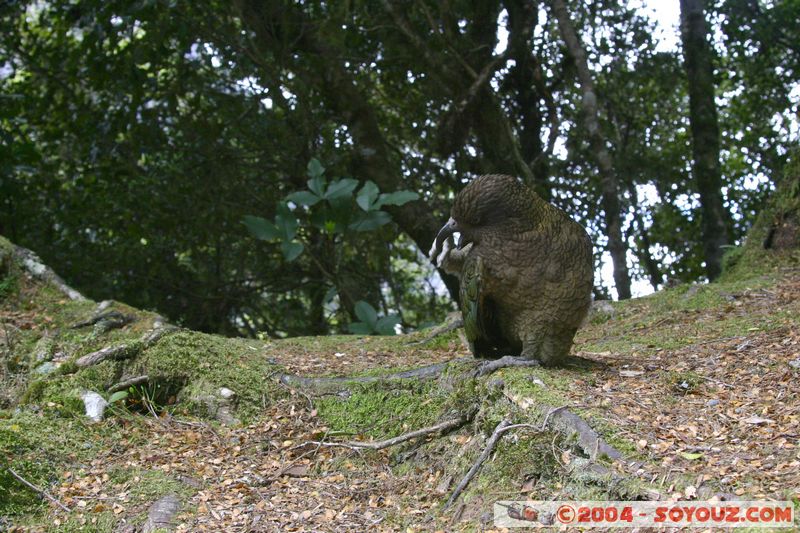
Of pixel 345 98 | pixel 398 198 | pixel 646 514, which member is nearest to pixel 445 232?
pixel 646 514

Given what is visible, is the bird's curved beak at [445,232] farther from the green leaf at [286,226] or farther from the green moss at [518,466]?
the green leaf at [286,226]

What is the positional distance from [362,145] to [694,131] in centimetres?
389

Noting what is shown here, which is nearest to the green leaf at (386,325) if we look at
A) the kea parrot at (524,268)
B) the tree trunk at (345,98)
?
the tree trunk at (345,98)

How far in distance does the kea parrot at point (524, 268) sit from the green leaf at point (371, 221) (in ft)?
11.3

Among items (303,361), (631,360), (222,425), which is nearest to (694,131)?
(631,360)

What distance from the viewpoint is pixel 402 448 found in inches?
154

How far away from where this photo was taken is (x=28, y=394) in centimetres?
436

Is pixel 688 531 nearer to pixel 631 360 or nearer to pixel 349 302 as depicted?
pixel 631 360

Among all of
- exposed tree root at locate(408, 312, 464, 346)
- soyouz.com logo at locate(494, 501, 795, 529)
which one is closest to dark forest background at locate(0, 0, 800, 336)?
exposed tree root at locate(408, 312, 464, 346)

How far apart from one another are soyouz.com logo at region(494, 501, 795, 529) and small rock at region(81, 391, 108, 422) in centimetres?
Answer: 229

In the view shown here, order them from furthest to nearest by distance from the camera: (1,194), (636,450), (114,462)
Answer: (1,194) < (114,462) < (636,450)

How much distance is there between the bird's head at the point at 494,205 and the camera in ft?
13.7

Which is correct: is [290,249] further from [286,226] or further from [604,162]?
[604,162]

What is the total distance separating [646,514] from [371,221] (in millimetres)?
5360
